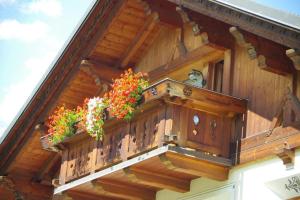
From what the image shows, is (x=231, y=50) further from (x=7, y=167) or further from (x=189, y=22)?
(x=7, y=167)

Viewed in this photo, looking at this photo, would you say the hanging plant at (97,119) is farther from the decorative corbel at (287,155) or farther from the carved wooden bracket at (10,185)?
the carved wooden bracket at (10,185)

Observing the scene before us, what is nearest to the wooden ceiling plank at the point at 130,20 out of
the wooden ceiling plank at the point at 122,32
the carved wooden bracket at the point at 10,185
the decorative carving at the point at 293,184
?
the wooden ceiling plank at the point at 122,32

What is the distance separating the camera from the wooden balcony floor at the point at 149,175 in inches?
533

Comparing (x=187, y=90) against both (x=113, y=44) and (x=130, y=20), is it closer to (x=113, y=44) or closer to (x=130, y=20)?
(x=130, y=20)

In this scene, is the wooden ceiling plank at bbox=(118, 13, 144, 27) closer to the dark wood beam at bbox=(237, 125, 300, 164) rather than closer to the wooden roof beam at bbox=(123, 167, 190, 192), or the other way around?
the wooden roof beam at bbox=(123, 167, 190, 192)

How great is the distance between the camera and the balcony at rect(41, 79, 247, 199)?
533 inches

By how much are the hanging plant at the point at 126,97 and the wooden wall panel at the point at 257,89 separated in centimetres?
151

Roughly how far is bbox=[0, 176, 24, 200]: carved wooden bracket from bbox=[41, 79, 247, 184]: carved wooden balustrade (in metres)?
4.70

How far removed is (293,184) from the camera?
12891mm

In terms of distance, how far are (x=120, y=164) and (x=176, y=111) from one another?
140 cm

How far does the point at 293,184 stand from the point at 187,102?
203cm

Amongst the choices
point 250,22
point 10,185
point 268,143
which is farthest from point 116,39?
point 268,143

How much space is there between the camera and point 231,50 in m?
14.9

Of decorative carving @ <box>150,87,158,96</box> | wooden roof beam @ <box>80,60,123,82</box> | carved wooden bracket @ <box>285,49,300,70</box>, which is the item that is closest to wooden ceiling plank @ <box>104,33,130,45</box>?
wooden roof beam @ <box>80,60,123,82</box>
